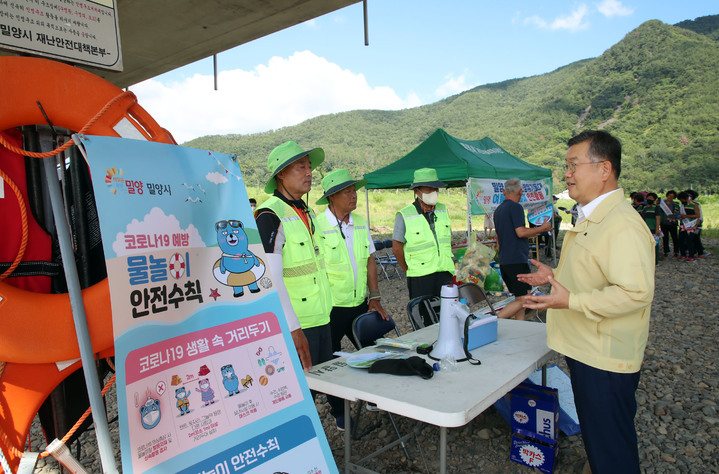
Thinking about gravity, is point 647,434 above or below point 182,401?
below

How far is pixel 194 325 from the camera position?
1.13 meters

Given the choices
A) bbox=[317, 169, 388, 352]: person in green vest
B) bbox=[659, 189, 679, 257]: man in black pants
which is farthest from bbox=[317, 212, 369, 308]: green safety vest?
bbox=[659, 189, 679, 257]: man in black pants

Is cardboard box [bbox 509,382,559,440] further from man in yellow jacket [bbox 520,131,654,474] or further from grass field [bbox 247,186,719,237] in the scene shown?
grass field [bbox 247,186,719,237]

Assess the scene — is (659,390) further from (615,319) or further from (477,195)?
(477,195)

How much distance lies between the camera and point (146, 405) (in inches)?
38.4

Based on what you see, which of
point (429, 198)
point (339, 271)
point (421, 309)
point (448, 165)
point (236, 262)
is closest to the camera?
point (236, 262)

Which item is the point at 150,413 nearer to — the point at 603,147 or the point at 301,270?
the point at 301,270

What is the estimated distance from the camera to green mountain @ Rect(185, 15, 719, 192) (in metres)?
38.0

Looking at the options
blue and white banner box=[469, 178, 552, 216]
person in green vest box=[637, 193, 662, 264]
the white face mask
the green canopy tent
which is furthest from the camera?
person in green vest box=[637, 193, 662, 264]

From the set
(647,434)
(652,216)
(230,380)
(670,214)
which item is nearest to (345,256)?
(230,380)

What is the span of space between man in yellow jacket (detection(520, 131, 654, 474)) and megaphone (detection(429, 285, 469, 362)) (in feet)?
1.26

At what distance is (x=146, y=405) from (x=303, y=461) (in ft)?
1.62

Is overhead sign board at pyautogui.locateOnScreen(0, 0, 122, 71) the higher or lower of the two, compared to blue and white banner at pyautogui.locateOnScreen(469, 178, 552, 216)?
higher

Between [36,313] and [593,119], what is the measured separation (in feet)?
188
